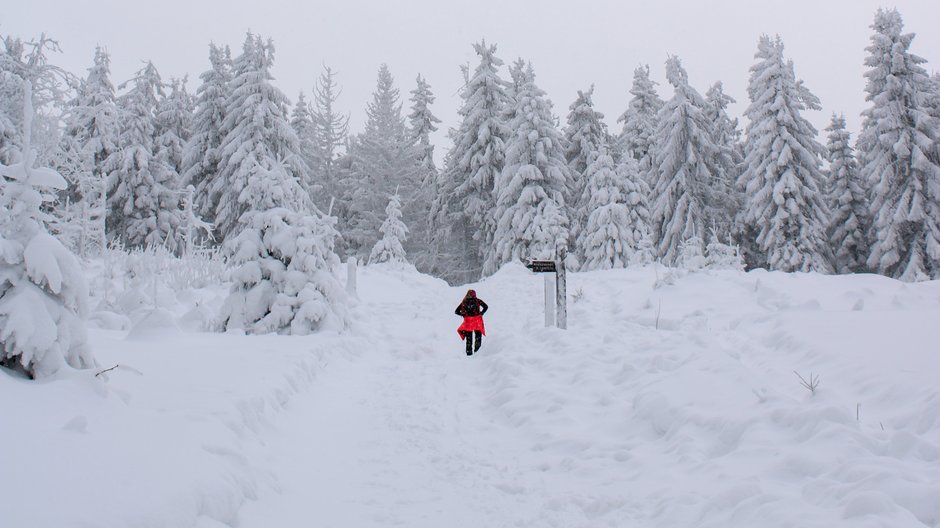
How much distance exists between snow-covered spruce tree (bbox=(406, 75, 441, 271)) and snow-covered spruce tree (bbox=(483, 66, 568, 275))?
9.85 m

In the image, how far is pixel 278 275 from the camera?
11.2 metres

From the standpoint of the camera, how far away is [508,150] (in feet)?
101

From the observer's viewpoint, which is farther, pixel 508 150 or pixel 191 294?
pixel 508 150

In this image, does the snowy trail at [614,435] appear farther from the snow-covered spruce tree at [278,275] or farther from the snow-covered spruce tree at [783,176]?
the snow-covered spruce tree at [783,176]

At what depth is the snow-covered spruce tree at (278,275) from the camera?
35.8ft

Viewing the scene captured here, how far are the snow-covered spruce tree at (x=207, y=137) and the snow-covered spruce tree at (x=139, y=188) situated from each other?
1292 millimetres

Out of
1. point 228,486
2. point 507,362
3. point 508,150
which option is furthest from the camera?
point 508,150

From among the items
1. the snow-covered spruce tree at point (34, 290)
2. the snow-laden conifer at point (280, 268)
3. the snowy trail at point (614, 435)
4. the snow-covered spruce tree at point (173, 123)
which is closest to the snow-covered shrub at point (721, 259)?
the snowy trail at point (614, 435)

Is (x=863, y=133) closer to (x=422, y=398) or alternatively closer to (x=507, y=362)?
(x=507, y=362)

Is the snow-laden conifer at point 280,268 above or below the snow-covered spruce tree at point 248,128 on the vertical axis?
below

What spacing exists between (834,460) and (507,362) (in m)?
5.27

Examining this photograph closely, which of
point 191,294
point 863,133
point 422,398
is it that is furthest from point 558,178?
point 422,398

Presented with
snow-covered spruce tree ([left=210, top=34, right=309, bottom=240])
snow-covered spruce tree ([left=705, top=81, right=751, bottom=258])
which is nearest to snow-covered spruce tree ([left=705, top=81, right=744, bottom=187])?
snow-covered spruce tree ([left=705, top=81, right=751, bottom=258])

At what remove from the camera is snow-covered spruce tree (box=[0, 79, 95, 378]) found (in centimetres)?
413
